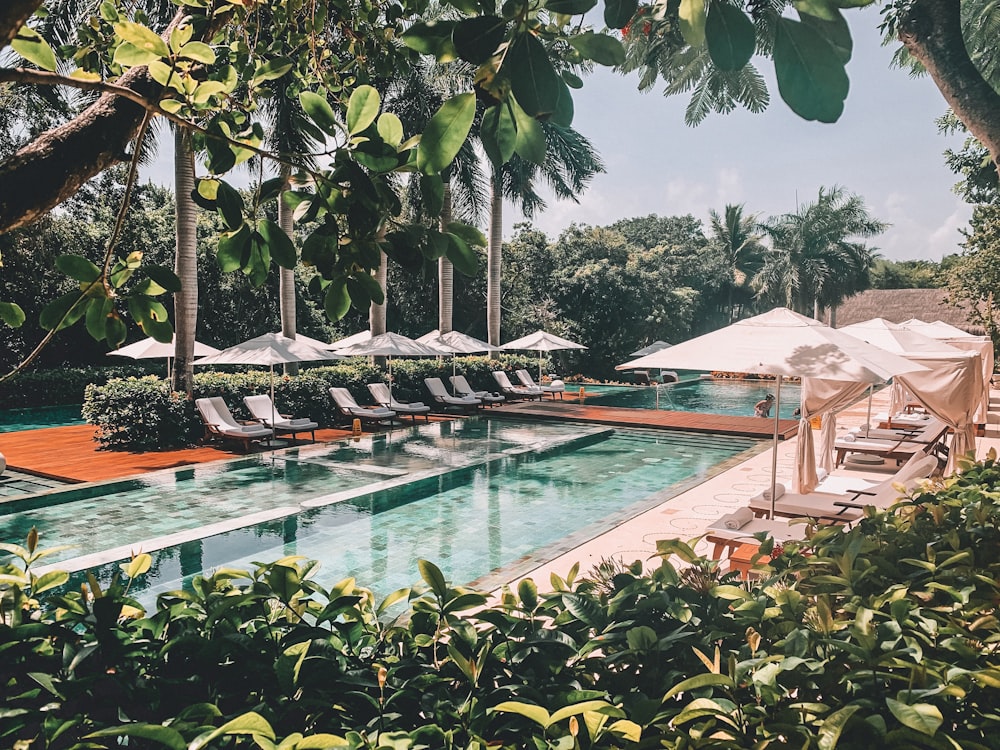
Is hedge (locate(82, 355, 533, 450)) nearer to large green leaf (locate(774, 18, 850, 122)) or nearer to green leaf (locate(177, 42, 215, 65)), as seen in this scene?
green leaf (locate(177, 42, 215, 65))

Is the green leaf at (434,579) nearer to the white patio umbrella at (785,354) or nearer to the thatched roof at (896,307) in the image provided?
the white patio umbrella at (785,354)

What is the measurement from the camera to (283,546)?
880 centimetres

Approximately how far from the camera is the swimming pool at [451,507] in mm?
8180

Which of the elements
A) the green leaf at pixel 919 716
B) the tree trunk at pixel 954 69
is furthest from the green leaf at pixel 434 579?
the tree trunk at pixel 954 69

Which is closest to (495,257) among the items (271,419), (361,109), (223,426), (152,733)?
(271,419)

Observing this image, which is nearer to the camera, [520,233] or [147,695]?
[147,695]

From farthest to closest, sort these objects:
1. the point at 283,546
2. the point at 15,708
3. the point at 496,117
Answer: the point at 283,546 → the point at 15,708 → the point at 496,117

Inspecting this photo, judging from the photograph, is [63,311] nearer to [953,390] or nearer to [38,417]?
[953,390]

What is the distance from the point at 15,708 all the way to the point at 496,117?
1685 millimetres

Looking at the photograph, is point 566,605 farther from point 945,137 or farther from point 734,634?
point 945,137

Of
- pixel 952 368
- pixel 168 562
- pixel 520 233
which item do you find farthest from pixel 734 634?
pixel 520 233

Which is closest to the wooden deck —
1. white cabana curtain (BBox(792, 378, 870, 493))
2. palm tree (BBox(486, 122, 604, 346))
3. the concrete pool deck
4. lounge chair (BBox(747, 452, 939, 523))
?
the concrete pool deck

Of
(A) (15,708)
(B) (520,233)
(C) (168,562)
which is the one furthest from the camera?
(B) (520,233)

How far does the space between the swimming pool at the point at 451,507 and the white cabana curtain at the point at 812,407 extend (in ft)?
7.20
